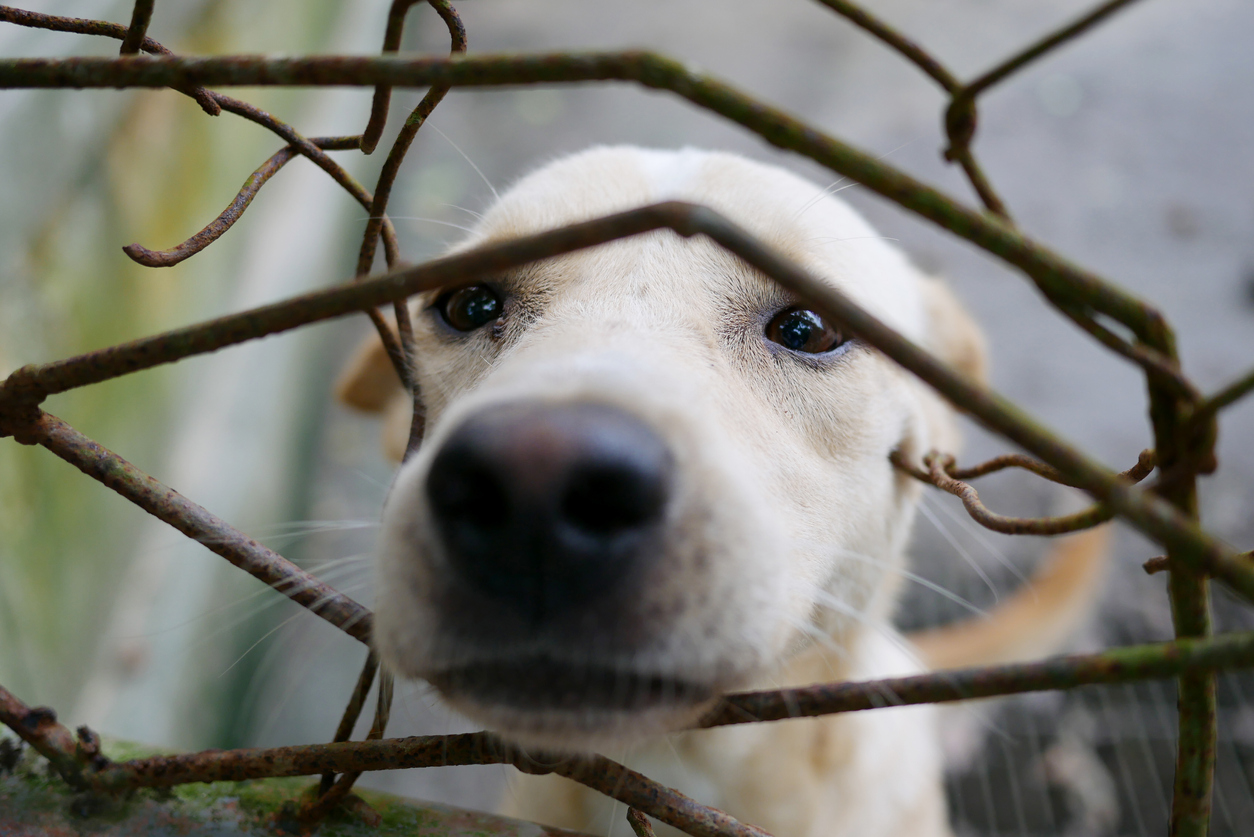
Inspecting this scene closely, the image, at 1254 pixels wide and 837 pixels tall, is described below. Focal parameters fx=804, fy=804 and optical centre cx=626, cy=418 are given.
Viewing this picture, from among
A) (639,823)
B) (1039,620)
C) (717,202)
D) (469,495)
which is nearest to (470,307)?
(717,202)

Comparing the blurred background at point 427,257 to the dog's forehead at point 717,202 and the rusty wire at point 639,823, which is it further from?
the rusty wire at point 639,823

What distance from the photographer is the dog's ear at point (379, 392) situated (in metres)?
2.17

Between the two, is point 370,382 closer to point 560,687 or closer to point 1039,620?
point 560,687

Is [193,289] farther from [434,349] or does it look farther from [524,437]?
[524,437]

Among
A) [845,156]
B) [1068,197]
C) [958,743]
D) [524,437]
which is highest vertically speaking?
[1068,197]

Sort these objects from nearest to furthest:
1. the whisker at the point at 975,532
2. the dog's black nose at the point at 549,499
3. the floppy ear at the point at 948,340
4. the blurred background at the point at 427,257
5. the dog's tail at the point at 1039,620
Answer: the dog's black nose at the point at 549,499
the whisker at the point at 975,532
the floppy ear at the point at 948,340
the blurred background at the point at 427,257
the dog's tail at the point at 1039,620

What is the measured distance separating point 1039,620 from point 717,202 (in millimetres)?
2102

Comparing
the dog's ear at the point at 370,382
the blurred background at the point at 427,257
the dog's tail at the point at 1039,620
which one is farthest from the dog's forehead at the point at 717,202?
the dog's tail at the point at 1039,620

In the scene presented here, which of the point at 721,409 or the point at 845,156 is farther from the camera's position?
the point at 721,409

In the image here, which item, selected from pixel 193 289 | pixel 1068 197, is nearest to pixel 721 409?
pixel 193 289

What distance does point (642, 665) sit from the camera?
855 millimetres

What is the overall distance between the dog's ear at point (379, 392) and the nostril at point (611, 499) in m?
1.40

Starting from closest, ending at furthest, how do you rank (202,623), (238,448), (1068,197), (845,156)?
1. (845,156)
2. (202,623)
3. (238,448)
4. (1068,197)

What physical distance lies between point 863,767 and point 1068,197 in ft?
14.4
